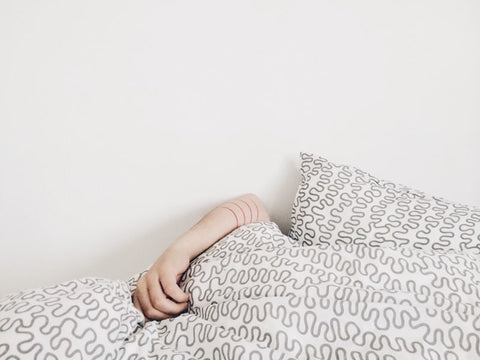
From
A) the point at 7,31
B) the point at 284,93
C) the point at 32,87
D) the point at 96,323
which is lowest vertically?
the point at 96,323

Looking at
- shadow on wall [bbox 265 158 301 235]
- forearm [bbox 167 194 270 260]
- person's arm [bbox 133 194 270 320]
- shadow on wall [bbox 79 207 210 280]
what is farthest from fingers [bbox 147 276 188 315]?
shadow on wall [bbox 265 158 301 235]

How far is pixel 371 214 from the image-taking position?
114 cm

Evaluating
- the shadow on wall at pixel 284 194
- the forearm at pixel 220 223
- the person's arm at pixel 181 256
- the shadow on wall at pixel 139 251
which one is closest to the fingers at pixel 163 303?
the person's arm at pixel 181 256

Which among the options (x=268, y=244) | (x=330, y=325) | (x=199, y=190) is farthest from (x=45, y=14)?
(x=330, y=325)

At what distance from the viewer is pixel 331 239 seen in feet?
3.82

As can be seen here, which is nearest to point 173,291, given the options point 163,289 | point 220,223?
point 163,289

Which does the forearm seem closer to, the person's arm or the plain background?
the person's arm

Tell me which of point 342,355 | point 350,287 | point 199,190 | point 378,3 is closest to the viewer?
point 342,355

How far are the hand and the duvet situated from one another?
0.10 ft

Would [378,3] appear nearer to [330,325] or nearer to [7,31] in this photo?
[330,325]

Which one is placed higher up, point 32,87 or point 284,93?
point 32,87

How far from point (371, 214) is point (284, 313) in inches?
15.3

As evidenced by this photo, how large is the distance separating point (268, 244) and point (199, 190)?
36 cm

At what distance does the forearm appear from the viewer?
46.6 inches
